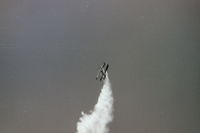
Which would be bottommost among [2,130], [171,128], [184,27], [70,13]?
[2,130]

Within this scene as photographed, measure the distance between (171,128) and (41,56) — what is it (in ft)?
3.21

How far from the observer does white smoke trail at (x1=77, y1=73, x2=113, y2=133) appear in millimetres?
1669

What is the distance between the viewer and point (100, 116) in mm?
1683

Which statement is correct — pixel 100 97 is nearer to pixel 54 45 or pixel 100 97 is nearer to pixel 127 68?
pixel 127 68

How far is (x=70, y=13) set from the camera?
1688 millimetres

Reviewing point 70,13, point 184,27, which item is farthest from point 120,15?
point 184,27

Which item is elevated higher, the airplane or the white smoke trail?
the airplane

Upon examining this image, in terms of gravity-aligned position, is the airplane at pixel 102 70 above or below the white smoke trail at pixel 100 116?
above

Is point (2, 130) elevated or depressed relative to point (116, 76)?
depressed

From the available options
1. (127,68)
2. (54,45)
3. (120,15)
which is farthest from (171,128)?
(54,45)

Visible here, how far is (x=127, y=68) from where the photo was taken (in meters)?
1.68

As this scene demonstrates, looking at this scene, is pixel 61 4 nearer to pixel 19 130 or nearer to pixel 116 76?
pixel 116 76

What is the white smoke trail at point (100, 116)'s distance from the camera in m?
1.67

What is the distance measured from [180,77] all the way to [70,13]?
0.84 meters
